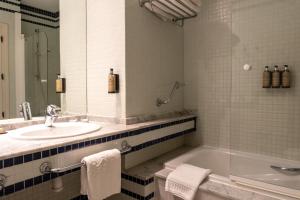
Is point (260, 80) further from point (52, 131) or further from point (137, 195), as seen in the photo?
point (52, 131)

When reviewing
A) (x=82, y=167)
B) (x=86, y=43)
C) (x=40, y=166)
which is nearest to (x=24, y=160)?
(x=40, y=166)

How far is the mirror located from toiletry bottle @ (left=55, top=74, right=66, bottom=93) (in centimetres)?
3

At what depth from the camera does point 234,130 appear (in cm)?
223

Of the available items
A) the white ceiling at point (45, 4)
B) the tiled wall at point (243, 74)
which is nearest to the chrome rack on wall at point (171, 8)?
the tiled wall at point (243, 74)

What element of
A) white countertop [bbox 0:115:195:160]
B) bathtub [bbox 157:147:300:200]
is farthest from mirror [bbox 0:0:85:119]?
bathtub [bbox 157:147:300:200]

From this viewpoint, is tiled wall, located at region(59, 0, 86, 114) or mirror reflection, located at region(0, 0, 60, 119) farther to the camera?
tiled wall, located at region(59, 0, 86, 114)

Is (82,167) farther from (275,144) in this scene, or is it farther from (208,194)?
(275,144)

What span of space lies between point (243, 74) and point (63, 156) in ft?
5.77

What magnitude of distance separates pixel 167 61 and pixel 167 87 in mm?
269

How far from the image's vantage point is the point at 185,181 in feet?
4.93

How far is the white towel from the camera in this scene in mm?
1263

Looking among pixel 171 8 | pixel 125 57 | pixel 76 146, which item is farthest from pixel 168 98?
pixel 76 146

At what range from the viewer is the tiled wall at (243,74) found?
193 cm

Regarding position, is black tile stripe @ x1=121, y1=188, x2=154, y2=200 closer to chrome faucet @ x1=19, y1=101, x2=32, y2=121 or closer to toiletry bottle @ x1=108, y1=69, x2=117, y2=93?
toiletry bottle @ x1=108, y1=69, x2=117, y2=93
